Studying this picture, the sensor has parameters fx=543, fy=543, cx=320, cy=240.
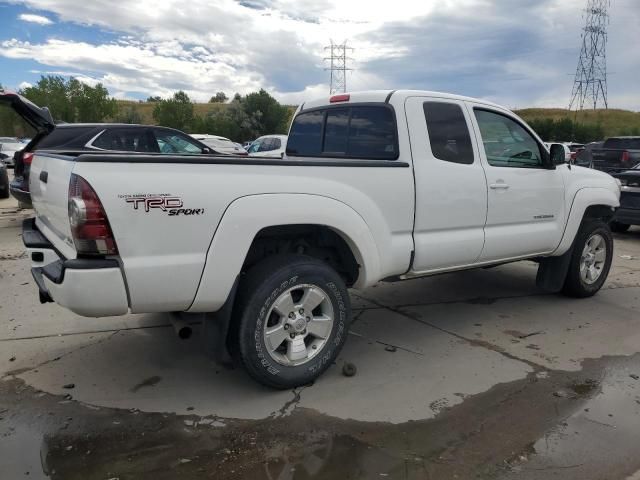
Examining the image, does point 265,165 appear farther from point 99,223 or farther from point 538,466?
point 538,466

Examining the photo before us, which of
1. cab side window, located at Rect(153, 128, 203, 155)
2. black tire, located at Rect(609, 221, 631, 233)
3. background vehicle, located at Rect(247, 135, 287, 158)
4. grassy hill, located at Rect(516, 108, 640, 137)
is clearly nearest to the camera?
cab side window, located at Rect(153, 128, 203, 155)

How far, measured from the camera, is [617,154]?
15117mm

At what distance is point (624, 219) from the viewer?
396 inches

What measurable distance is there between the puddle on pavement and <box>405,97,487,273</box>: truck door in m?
1.24

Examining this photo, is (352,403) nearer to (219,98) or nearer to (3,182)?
(3,182)

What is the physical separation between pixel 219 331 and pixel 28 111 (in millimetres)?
6765

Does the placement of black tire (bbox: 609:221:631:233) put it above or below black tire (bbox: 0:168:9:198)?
below

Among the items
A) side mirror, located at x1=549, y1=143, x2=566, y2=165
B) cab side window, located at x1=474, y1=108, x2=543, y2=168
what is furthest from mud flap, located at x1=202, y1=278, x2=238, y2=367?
side mirror, located at x1=549, y1=143, x2=566, y2=165

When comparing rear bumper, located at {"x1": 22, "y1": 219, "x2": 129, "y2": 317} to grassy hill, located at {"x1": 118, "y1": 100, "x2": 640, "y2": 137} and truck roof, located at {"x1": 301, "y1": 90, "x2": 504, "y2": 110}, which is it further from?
grassy hill, located at {"x1": 118, "y1": 100, "x2": 640, "y2": 137}

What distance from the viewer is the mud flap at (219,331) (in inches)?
133

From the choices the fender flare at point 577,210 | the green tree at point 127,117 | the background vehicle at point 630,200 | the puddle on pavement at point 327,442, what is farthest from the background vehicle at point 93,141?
the green tree at point 127,117

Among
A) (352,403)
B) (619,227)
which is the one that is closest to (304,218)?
(352,403)

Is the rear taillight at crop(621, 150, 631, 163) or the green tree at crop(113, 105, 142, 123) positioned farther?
the green tree at crop(113, 105, 142, 123)

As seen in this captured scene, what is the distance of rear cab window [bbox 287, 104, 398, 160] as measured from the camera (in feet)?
14.3
